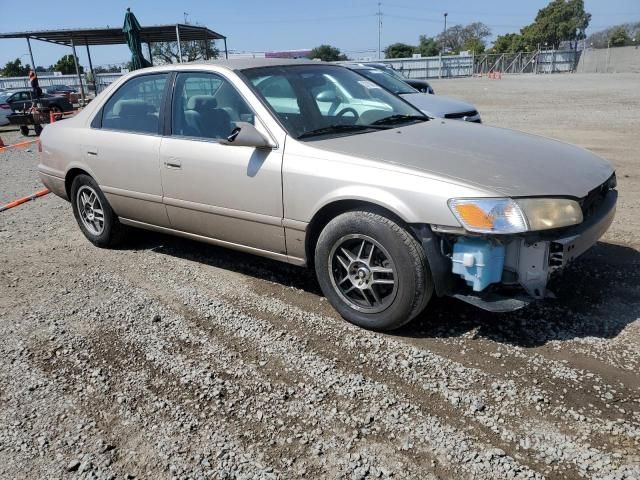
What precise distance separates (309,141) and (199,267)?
5.83 feet

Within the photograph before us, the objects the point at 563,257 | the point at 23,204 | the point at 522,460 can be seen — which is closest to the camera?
the point at 522,460

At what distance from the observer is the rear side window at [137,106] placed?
4473 millimetres

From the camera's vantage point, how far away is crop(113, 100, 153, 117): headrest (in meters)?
4.58

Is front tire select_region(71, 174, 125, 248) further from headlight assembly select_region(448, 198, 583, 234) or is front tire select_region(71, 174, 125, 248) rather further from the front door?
headlight assembly select_region(448, 198, 583, 234)

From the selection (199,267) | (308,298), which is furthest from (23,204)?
(308,298)

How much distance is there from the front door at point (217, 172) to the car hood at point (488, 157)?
50 cm

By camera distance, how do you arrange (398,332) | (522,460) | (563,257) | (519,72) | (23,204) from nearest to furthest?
1. (522,460)
2. (563,257)
3. (398,332)
4. (23,204)
5. (519,72)

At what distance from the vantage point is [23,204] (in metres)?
7.38

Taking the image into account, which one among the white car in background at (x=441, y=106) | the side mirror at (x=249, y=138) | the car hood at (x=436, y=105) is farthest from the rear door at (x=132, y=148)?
the car hood at (x=436, y=105)

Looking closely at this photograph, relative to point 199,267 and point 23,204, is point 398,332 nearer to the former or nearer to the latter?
point 199,267

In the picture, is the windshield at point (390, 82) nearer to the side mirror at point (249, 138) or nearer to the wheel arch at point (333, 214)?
the side mirror at point (249, 138)

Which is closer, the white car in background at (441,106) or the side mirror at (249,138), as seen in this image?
the side mirror at (249,138)

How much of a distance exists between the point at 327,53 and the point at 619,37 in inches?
1527

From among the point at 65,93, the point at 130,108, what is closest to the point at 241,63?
the point at 130,108
